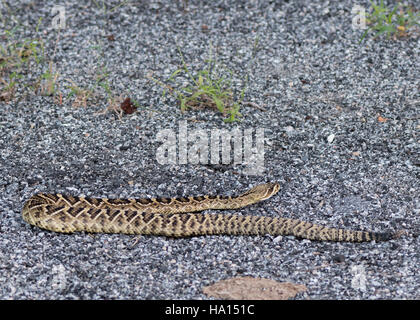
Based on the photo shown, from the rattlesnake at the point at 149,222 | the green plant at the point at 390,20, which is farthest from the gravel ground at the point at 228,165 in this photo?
the green plant at the point at 390,20

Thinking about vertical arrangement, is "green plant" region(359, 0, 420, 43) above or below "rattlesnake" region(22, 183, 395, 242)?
above

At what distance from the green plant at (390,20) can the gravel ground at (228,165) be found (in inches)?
7.7

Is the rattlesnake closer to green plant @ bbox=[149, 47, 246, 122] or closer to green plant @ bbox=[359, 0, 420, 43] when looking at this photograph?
green plant @ bbox=[149, 47, 246, 122]

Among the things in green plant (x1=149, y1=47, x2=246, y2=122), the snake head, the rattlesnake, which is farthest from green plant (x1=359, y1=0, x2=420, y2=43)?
the rattlesnake

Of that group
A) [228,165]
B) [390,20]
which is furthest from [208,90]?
[390,20]

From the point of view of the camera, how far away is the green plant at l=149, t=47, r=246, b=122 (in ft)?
25.6

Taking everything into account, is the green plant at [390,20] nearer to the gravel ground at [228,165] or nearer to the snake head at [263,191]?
the gravel ground at [228,165]

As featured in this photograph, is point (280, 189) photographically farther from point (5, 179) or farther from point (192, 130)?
point (5, 179)

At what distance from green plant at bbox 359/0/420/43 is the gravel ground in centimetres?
20

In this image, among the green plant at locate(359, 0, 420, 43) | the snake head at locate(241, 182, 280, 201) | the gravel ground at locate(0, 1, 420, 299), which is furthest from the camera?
the green plant at locate(359, 0, 420, 43)

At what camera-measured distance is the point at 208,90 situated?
7.79 meters

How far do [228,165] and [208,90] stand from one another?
107cm

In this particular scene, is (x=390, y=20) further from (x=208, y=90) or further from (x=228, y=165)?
(x=228, y=165)

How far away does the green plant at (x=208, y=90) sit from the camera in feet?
25.6
